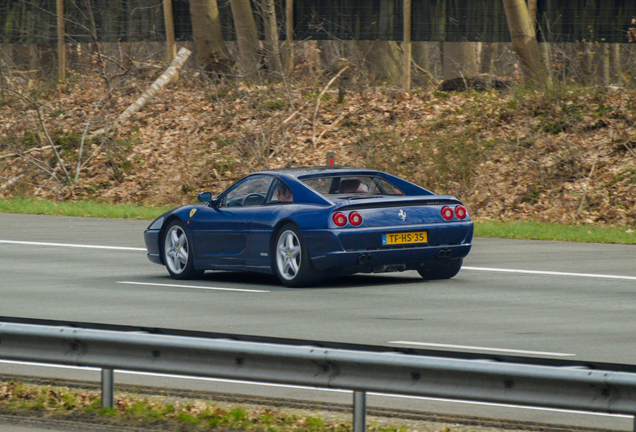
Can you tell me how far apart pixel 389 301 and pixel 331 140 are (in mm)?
16839

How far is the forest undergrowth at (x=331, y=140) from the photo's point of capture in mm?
24078

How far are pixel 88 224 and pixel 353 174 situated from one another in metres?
10.3

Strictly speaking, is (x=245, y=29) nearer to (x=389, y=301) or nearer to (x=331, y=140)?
(x=331, y=140)

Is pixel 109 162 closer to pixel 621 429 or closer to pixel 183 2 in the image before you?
pixel 183 2

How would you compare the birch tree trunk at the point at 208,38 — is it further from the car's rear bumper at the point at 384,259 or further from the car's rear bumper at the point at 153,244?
the car's rear bumper at the point at 384,259

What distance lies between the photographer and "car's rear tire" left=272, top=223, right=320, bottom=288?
42.7 ft

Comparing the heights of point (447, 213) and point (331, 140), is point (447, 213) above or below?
above

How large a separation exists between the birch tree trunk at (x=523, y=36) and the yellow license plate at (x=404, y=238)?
51.0ft

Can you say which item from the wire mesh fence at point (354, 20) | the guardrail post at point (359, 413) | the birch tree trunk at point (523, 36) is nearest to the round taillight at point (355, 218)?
the guardrail post at point (359, 413)

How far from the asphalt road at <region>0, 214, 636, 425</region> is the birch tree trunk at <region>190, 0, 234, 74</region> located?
15.5 m

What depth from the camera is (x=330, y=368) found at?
240 inches

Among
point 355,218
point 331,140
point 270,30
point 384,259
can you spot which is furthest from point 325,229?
point 270,30

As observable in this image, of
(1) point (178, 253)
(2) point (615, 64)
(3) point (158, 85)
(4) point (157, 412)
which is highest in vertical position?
(2) point (615, 64)

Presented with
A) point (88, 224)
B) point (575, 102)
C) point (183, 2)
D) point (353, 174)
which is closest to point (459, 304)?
point (353, 174)
